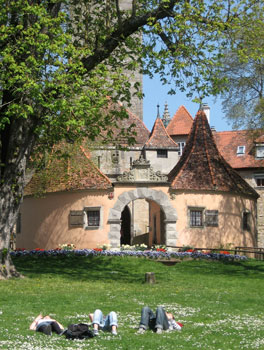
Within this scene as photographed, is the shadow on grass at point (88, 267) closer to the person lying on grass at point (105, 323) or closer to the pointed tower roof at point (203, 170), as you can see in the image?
the pointed tower roof at point (203, 170)

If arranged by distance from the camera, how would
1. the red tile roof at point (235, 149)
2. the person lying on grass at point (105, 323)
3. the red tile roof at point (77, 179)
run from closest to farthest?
the person lying on grass at point (105, 323) < the red tile roof at point (77, 179) < the red tile roof at point (235, 149)

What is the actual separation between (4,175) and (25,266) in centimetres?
601

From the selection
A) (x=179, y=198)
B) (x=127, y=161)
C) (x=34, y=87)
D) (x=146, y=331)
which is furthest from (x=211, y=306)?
(x=127, y=161)

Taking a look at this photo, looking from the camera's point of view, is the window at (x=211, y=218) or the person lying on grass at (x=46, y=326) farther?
the window at (x=211, y=218)

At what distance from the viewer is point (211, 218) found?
104 feet

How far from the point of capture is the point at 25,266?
26.2 meters

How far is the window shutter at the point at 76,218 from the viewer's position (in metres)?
31.4

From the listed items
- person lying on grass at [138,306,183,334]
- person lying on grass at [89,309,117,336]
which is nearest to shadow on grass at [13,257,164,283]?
person lying on grass at [138,306,183,334]

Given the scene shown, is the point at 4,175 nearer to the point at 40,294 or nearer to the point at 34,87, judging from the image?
the point at 34,87

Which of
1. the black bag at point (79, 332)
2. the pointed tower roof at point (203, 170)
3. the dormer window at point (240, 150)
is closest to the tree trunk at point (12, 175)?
the black bag at point (79, 332)

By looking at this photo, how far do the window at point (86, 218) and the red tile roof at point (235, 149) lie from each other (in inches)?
715

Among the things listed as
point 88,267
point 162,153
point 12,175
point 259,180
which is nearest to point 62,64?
point 12,175

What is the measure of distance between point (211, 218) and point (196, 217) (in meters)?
0.74

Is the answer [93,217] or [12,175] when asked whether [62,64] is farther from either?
[93,217]
